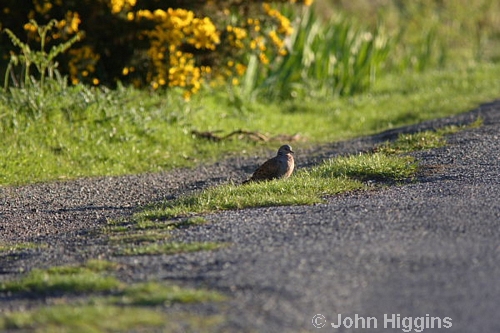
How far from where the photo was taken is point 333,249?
20.7 feet

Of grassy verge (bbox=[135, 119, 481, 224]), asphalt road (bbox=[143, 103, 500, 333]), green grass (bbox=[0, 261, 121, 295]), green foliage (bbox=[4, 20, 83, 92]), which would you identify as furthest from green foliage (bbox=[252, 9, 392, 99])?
green grass (bbox=[0, 261, 121, 295])

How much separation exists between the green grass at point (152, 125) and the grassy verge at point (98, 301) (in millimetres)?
4559

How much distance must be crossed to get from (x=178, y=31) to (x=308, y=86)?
166 inches

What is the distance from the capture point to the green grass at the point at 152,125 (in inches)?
442

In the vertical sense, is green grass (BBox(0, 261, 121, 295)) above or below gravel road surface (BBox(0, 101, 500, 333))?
below

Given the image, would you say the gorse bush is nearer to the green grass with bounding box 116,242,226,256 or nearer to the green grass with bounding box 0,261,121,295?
the green grass with bounding box 116,242,226,256

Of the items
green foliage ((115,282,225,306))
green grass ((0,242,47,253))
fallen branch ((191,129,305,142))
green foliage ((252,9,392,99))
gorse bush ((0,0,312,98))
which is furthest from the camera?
green foliage ((252,9,392,99))

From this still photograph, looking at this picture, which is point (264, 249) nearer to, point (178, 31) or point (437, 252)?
point (437, 252)

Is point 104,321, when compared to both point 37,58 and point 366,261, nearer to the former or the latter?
point 366,261

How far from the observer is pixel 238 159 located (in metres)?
12.0

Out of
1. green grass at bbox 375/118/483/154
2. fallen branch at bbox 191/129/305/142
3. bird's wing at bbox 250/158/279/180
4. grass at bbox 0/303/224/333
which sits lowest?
grass at bbox 0/303/224/333

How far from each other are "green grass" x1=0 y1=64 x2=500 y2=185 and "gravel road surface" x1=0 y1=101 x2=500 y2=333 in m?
1.07

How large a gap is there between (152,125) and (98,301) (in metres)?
7.62

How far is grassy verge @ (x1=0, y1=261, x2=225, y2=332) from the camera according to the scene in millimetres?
4973
